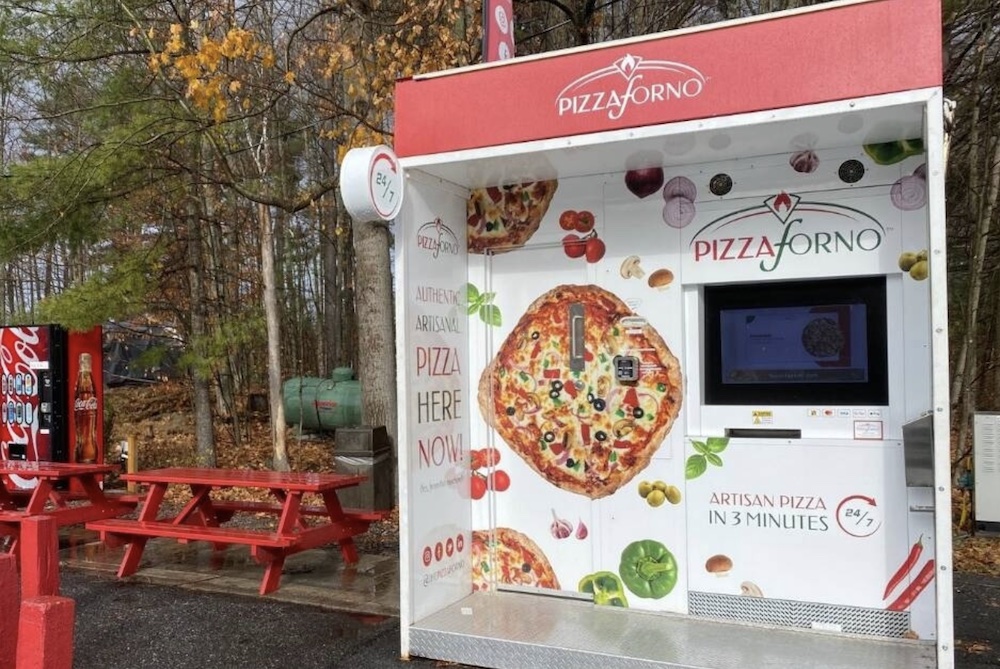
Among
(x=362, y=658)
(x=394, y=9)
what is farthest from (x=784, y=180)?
(x=394, y=9)

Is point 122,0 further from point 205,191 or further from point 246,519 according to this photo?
point 246,519

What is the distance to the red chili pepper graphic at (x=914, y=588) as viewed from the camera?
153 inches

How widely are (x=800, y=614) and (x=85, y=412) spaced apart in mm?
7877

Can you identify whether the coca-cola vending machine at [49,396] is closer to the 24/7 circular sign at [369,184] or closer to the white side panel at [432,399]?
the white side panel at [432,399]

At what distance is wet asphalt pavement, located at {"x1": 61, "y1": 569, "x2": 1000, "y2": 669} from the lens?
4.35 meters

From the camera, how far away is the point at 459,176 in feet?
15.1

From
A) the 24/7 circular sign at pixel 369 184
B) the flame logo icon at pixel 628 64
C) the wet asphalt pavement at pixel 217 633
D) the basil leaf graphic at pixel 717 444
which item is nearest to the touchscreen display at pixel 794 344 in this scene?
the basil leaf graphic at pixel 717 444

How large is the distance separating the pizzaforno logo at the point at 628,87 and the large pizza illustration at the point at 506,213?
0.89 meters

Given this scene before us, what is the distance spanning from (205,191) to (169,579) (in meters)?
7.62

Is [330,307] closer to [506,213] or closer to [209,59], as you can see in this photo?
[209,59]

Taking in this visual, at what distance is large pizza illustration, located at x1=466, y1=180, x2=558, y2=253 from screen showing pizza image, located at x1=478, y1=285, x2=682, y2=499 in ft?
1.36

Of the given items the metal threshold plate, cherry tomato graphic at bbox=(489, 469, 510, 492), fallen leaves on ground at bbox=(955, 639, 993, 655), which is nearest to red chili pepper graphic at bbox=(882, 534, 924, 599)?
the metal threshold plate

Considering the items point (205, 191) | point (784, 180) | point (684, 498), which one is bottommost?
point (684, 498)

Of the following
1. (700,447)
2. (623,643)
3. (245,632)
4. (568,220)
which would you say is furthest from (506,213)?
(245,632)
